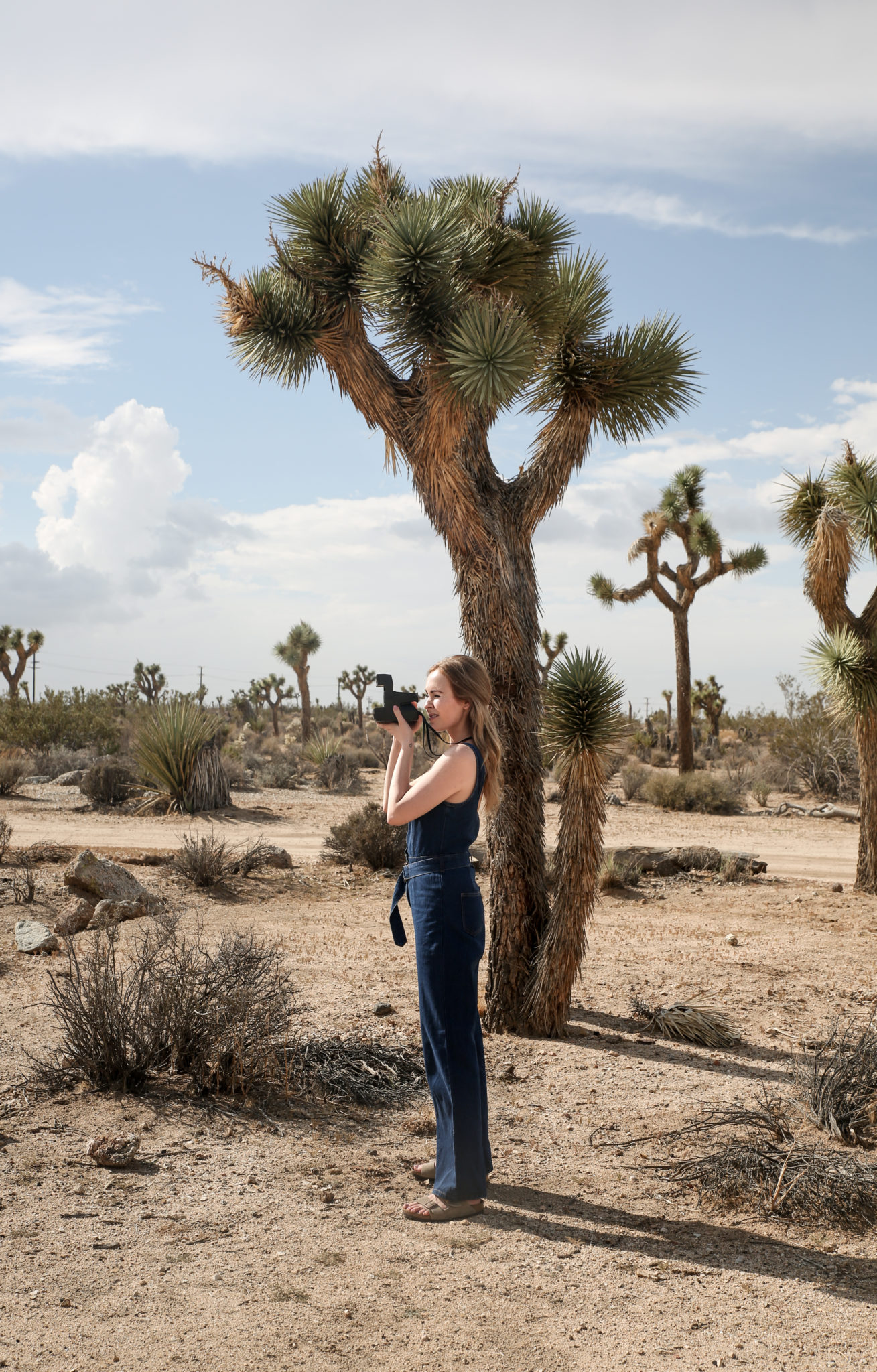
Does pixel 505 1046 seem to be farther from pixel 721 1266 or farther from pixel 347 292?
pixel 347 292

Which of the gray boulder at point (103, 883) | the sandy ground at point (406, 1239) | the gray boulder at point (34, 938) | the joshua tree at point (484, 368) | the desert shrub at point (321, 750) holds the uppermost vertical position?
the joshua tree at point (484, 368)

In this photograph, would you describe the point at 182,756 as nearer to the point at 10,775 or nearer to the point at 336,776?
the point at 10,775

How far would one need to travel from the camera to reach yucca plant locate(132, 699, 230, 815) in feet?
48.7

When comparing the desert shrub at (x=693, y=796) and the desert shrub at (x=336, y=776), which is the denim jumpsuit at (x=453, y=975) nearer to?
the desert shrub at (x=693, y=796)

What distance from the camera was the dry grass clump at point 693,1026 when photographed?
591 centimetres

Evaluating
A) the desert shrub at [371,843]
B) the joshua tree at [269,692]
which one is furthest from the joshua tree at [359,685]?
the desert shrub at [371,843]

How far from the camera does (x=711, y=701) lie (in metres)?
34.2

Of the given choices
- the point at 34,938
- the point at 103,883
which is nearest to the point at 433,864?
the point at 34,938

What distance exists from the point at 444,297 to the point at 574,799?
10.1ft

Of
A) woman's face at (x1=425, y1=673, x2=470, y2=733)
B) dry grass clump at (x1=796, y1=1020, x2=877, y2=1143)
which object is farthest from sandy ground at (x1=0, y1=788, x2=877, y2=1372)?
woman's face at (x1=425, y1=673, x2=470, y2=733)

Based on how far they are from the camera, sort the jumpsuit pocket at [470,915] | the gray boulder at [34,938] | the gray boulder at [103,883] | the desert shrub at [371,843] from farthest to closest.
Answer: the desert shrub at [371,843], the gray boulder at [103,883], the gray boulder at [34,938], the jumpsuit pocket at [470,915]

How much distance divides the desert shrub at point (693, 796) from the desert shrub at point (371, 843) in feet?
29.4

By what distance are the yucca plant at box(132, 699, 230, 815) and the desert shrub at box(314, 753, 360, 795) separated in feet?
19.1

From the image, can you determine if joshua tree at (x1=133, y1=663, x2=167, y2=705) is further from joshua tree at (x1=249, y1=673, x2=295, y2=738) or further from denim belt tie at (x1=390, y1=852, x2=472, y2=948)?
denim belt tie at (x1=390, y1=852, x2=472, y2=948)
